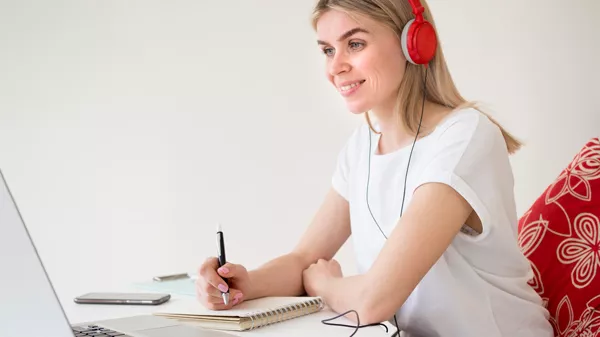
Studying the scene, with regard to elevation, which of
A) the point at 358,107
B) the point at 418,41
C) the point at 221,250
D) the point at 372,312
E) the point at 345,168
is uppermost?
the point at 418,41

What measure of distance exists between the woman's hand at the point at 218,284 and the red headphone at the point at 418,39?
1.85ft

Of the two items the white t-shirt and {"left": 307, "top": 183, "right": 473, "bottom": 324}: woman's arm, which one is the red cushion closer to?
the white t-shirt

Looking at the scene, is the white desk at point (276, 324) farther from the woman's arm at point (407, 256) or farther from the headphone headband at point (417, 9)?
the headphone headband at point (417, 9)

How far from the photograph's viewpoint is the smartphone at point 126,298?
4.49 feet

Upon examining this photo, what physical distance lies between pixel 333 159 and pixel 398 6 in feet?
3.31

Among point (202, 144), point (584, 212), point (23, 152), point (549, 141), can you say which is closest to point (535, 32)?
point (549, 141)

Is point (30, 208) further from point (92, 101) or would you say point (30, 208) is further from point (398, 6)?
point (398, 6)

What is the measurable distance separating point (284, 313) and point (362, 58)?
Answer: 0.58 m

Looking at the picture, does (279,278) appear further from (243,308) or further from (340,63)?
(340,63)

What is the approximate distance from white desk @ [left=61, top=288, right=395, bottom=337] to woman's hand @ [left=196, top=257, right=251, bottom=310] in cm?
9

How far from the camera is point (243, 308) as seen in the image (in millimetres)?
1252

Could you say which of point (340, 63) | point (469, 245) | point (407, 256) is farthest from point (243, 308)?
point (340, 63)

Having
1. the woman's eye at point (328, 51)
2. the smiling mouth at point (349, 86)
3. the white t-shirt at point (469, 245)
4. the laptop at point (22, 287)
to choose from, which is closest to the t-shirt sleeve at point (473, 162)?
the white t-shirt at point (469, 245)

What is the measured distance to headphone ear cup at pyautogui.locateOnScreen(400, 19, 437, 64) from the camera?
1404 millimetres
